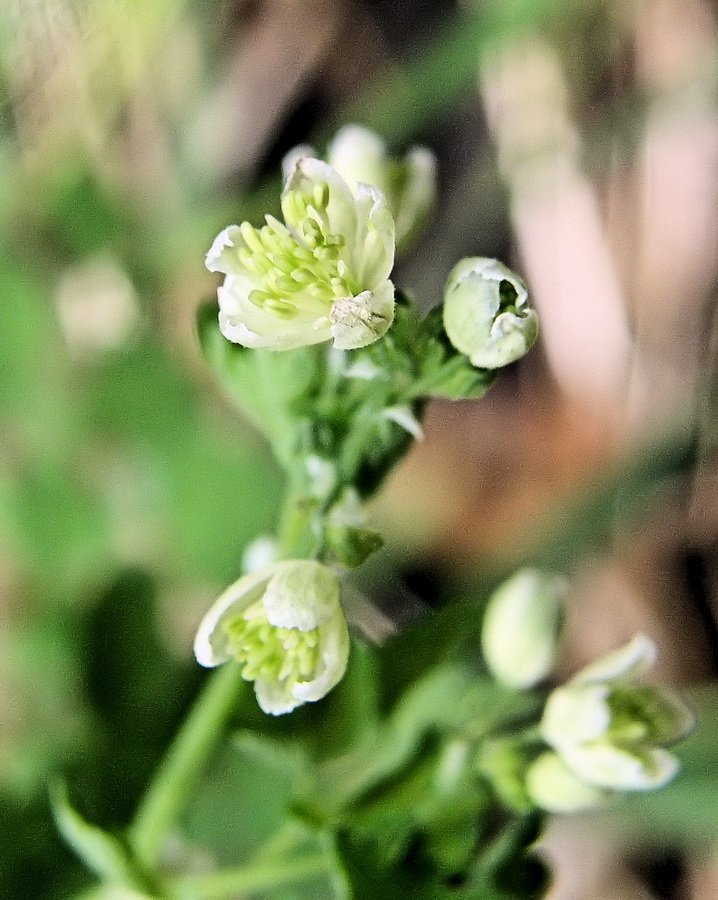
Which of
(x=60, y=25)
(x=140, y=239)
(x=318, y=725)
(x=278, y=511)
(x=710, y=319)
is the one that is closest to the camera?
(x=318, y=725)

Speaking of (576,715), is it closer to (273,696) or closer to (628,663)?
(628,663)

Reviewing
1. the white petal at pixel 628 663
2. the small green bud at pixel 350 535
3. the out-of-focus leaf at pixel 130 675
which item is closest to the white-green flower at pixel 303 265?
the small green bud at pixel 350 535

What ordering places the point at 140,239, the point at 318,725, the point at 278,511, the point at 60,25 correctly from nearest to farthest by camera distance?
the point at 318,725 < the point at 278,511 < the point at 60,25 < the point at 140,239

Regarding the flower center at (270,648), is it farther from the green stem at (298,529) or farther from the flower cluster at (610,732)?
the flower cluster at (610,732)

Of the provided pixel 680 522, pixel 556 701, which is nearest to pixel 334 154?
pixel 556 701

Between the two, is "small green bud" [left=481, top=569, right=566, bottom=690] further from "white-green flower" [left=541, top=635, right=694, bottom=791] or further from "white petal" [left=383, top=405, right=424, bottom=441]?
"white petal" [left=383, top=405, right=424, bottom=441]

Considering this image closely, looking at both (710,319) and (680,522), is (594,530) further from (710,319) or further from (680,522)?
(710,319)
